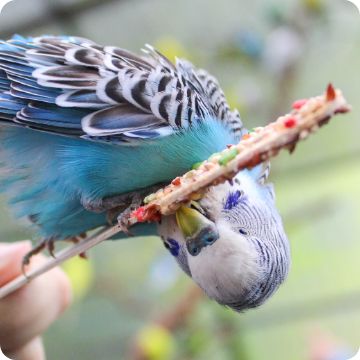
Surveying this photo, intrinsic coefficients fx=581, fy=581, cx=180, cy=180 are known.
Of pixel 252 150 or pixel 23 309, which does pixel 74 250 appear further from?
pixel 252 150

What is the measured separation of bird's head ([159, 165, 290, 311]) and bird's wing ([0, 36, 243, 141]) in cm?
12

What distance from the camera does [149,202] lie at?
2.39ft

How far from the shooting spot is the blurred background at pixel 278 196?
2312 mm

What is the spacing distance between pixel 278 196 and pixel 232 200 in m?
2.08

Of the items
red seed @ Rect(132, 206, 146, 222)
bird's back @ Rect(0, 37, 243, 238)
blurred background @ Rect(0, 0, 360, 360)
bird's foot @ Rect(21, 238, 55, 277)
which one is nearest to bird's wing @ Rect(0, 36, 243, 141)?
bird's back @ Rect(0, 37, 243, 238)

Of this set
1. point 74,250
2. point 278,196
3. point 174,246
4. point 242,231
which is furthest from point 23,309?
point 278,196

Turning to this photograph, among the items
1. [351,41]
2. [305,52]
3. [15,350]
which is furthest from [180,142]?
[351,41]

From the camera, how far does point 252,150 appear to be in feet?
1.95

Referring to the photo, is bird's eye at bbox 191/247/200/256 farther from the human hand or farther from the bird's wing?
the human hand

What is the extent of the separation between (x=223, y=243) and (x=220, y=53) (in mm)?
1834

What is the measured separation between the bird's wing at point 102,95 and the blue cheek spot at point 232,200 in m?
0.11

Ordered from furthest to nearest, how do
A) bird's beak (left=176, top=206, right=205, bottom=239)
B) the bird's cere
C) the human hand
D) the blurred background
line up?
the blurred background, the human hand, bird's beak (left=176, top=206, right=205, bottom=239), the bird's cere

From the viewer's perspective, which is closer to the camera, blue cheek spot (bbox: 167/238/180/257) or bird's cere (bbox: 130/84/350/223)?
bird's cere (bbox: 130/84/350/223)

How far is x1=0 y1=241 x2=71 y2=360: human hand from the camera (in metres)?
0.94
